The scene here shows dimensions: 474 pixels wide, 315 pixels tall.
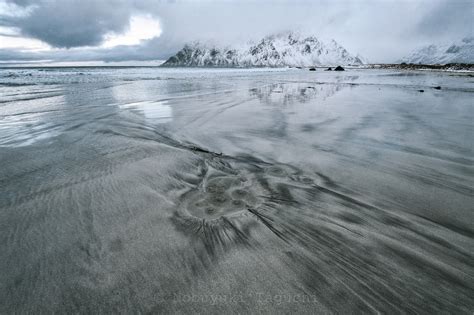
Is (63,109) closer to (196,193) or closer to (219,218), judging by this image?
(196,193)

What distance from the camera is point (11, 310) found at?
1669 millimetres

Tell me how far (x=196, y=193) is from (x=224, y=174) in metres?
0.64

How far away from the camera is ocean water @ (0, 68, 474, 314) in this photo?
177 cm

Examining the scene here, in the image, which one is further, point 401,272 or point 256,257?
point 256,257

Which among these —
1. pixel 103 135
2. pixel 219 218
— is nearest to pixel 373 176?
pixel 219 218

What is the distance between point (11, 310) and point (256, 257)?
1.76 m

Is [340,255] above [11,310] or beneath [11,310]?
above

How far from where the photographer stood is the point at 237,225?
2492mm

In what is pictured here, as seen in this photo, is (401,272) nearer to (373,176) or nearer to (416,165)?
(373,176)

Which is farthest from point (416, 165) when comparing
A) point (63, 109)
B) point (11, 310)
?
point (63, 109)

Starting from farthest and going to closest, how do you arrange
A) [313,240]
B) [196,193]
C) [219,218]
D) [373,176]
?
[373,176], [196,193], [219,218], [313,240]

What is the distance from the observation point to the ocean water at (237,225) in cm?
177

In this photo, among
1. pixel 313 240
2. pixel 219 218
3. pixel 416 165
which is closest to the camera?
pixel 313 240

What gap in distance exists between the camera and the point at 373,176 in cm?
360
